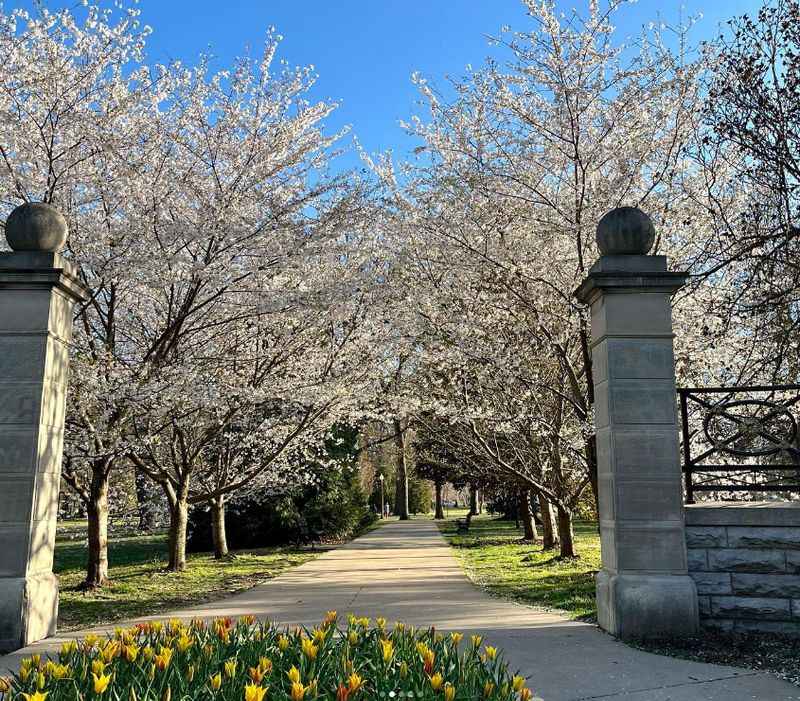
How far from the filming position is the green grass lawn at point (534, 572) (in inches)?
340

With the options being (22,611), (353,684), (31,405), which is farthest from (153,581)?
(353,684)

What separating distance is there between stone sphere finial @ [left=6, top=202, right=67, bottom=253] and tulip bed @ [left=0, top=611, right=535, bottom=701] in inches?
174

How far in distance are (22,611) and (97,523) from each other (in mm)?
4776

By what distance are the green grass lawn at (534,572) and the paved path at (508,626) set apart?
510 millimetres

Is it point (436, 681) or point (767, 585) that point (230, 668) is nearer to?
point (436, 681)

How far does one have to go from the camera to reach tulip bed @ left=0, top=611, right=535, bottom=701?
2.73 meters

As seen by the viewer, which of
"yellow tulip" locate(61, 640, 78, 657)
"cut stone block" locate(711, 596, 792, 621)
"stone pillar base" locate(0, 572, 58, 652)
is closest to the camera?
"yellow tulip" locate(61, 640, 78, 657)

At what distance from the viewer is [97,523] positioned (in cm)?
1041

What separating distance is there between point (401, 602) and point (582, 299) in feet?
14.0

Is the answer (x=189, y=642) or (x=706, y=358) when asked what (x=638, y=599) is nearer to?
(x=189, y=642)

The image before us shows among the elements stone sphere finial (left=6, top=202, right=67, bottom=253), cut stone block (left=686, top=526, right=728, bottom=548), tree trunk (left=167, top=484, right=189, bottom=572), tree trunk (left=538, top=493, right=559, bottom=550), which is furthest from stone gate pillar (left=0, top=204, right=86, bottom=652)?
tree trunk (left=538, top=493, right=559, bottom=550)

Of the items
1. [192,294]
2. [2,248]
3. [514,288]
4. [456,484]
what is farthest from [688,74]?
[456,484]

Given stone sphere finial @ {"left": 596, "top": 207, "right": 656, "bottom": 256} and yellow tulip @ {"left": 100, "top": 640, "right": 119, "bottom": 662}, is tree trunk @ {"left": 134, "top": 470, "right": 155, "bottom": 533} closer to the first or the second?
stone sphere finial @ {"left": 596, "top": 207, "right": 656, "bottom": 256}

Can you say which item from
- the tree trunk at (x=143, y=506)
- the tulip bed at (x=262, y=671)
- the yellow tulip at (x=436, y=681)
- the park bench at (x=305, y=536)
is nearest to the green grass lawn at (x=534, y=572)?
the park bench at (x=305, y=536)
